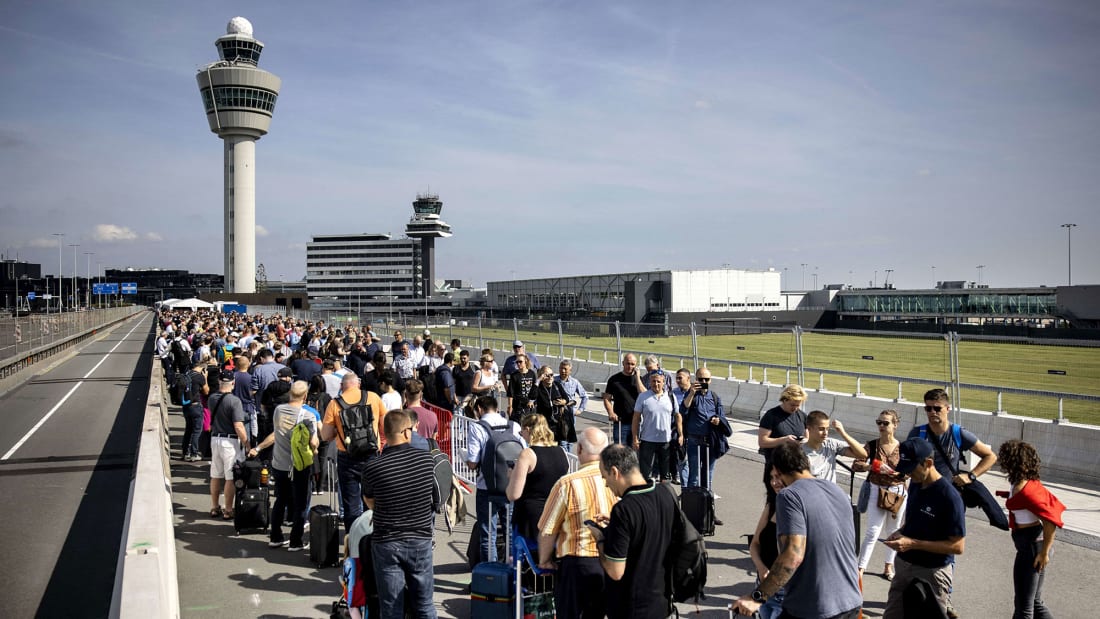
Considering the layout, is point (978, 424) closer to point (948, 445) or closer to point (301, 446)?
point (948, 445)

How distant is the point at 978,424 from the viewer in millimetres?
12562

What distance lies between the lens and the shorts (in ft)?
31.6

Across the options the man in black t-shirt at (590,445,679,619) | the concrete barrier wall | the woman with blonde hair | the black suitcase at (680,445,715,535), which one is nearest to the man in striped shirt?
the woman with blonde hair

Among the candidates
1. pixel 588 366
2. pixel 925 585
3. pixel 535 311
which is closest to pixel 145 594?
pixel 925 585

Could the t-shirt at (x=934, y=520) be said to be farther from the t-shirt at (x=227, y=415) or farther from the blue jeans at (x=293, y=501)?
the t-shirt at (x=227, y=415)

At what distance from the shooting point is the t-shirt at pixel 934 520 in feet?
15.9

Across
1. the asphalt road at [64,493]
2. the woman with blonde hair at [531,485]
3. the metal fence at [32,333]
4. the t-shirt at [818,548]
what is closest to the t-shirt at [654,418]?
the woman with blonde hair at [531,485]

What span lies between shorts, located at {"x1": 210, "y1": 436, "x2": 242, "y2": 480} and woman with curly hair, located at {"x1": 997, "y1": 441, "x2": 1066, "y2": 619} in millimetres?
8691

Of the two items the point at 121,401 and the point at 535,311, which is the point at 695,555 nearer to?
the point at 121,401

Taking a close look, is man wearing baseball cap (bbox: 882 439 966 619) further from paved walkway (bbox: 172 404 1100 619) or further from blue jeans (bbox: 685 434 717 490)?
blue jeans (bbox: 685 434 717 490)

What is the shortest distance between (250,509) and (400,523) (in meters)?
4.65

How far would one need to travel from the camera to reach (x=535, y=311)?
78938 mm

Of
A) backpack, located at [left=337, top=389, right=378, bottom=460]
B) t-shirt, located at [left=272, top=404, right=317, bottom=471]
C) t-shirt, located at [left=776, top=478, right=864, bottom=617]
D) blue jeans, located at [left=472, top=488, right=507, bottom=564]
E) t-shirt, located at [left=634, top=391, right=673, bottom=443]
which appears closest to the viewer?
t-shirt, located at [left=776, top=478, right=864, bottom=617]

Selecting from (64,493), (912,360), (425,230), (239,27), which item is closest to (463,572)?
(64,493)
